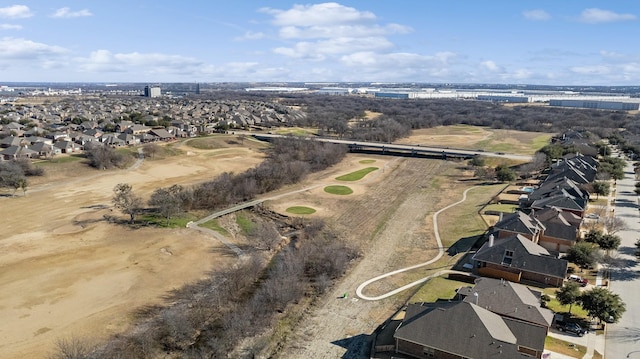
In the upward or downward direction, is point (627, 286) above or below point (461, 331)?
below

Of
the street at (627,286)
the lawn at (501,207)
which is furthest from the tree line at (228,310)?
the lawn at (501,207)

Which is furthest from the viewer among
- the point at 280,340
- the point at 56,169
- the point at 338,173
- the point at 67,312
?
the point at 338,173

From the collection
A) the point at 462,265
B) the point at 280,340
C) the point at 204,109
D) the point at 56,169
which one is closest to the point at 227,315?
the point at 280,340

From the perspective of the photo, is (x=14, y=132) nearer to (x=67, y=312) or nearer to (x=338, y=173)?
(x=338, y=173)

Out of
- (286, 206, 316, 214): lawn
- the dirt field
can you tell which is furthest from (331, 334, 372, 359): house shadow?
(286, 206, 316, 214): lawn

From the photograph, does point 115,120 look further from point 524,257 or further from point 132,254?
point 524,257

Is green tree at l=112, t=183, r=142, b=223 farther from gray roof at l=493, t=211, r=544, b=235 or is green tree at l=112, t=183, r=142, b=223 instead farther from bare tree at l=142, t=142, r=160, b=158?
gray roof at l=493, t=211, r=544, b=235

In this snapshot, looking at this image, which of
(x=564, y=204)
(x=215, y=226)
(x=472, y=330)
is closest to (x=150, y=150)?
(x=215, y=226)
